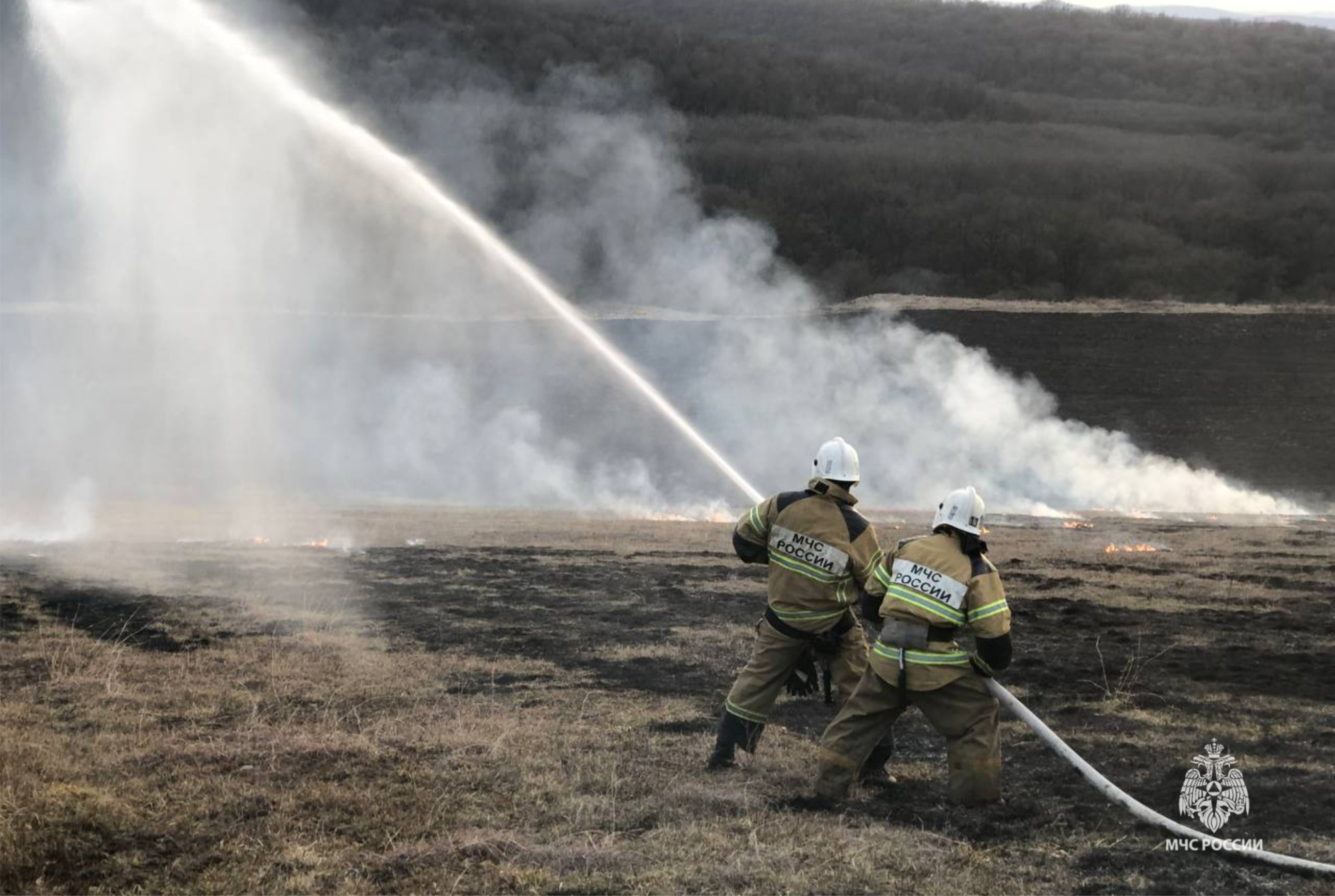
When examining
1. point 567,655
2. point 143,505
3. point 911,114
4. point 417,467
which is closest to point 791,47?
point 911,114

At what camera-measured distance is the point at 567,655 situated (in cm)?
1027

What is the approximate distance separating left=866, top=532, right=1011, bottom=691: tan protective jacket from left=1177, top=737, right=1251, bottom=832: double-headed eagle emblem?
49.5 inches

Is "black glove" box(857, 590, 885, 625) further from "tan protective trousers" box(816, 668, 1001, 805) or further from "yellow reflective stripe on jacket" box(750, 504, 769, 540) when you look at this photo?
"yellow reflective stripe on jacket" box(750, 504, 769, 540)

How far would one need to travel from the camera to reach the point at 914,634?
6.35 meters

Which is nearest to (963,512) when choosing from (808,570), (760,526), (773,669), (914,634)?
(914,634)

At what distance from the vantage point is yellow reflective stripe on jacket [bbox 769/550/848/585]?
7008 millimetres

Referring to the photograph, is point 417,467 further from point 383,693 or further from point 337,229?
point 383,693

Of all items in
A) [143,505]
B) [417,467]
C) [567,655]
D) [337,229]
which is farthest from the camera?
[337,229]

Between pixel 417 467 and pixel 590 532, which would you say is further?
pixel 417 467

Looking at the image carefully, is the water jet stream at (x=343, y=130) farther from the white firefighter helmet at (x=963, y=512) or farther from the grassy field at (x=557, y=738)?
the white firefighter helmet at (x=963, y=512)

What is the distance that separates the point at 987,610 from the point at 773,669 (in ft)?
4.47

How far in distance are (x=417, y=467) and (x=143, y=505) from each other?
7.05m

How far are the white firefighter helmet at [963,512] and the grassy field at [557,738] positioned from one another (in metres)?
1.39

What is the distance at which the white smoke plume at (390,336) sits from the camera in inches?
995
